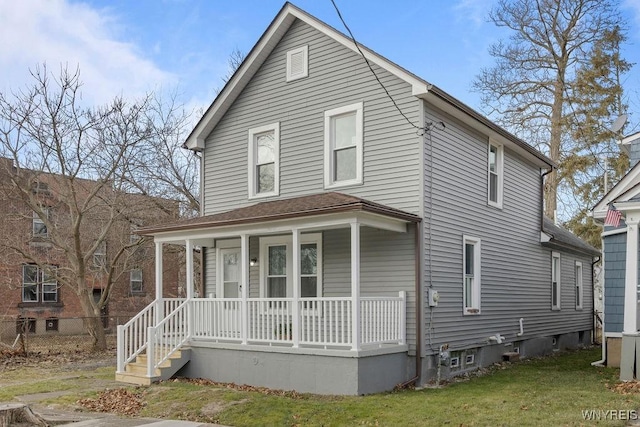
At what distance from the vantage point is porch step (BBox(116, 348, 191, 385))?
1189cm

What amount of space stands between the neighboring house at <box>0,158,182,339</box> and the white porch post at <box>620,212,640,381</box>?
35.9 ft

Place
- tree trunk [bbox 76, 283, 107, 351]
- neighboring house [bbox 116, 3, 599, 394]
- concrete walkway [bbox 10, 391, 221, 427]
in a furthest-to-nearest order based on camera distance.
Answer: tree trunk [bbox 76, 283, 107, 351] < neighboring house [bbox 116, 3, 599, 394] < concrete walkway [bbox 10, 391, 221, 427]

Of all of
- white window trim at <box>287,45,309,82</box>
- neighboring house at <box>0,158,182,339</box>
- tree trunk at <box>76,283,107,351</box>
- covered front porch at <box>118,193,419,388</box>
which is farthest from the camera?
neighboring house at <box>0,158,182,339</box>

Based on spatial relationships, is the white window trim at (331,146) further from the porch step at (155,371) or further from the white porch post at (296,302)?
the porch step at (155,371)

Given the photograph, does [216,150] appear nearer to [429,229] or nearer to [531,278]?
[429,229]

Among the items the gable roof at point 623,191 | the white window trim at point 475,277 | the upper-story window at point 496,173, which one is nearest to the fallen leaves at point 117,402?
the white window trim at point 475,277

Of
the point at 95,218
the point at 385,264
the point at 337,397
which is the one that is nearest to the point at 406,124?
the point at 385,264

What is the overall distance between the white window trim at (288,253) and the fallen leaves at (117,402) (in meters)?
3.68

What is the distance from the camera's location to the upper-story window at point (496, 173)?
14.5m

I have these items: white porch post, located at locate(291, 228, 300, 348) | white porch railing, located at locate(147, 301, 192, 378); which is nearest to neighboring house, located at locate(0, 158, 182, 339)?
white porch railing, located at locate(147, 301, 192, 378)

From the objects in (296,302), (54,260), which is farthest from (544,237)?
(54,260)

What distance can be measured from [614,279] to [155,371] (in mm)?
10506

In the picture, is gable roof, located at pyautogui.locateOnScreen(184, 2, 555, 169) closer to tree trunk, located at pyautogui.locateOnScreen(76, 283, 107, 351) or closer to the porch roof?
the porch roof

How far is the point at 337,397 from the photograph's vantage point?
32.7 ft
